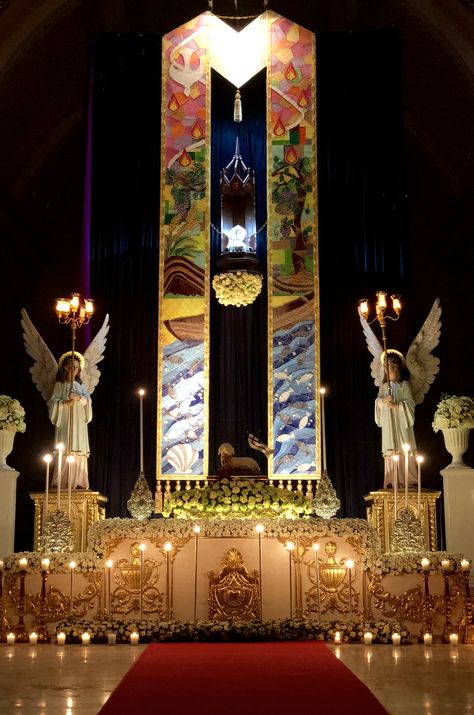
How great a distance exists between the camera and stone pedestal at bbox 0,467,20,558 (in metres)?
11.1

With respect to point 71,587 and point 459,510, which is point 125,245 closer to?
point 71,587

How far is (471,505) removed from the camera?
1123 cm

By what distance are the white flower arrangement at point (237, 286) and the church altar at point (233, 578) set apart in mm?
3861

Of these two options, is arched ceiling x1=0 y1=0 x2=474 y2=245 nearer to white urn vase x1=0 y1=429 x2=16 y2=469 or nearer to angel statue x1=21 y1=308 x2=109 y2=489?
angel statue x1=21 y1=308 x2=109 y2=489

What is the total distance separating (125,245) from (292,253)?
7.70ft

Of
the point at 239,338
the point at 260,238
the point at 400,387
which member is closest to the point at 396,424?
the point at 400,387

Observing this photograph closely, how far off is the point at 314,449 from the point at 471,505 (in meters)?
2.33

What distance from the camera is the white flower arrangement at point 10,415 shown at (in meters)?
11.6

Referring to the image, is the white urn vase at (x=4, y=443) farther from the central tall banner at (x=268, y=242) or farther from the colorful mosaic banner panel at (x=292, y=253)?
the colorful mosaic banner panel at (x=292, y=253)

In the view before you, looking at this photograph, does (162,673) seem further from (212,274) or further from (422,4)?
(422,4)

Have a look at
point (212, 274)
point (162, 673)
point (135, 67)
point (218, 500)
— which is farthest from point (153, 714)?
point (135, 67)

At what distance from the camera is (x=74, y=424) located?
11.9 m

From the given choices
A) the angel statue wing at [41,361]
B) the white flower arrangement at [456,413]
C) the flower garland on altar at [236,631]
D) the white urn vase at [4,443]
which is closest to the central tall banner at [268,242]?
the angel statue wing at [41,361]

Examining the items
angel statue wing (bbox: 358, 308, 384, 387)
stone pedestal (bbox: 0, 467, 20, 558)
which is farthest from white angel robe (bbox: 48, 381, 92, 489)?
angel statue wing (bbox: 358, 308, 384, 387)
